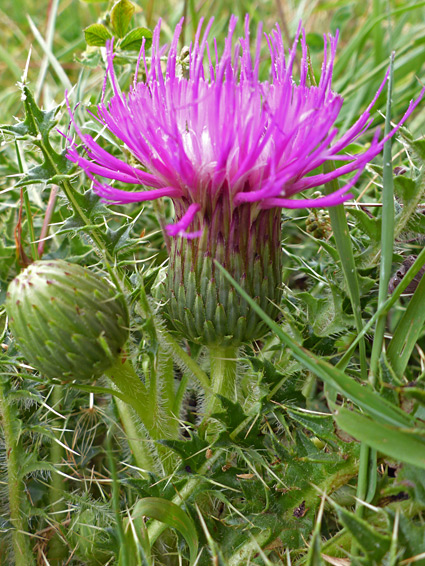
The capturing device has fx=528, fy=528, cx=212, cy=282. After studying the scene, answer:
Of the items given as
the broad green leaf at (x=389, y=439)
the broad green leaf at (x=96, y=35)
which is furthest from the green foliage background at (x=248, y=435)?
the broad green leaf at (x=96, y=35)

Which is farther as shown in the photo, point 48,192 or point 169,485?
point 48,192

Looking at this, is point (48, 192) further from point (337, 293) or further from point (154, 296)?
point (337, 293)

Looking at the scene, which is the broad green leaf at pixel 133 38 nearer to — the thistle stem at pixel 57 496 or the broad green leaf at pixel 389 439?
the thistle stem at pixel 57 496

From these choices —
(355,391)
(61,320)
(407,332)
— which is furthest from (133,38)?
(355,391)

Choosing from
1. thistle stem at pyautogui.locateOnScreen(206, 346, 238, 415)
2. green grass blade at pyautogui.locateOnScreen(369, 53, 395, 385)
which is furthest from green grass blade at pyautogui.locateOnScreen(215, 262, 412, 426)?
thistle stem at pyautogui.locateOnScreen(206, 346, 238, 415)

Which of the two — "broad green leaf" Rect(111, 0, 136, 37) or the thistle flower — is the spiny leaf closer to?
the thistle flower

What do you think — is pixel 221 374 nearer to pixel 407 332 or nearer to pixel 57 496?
pixel 407 332

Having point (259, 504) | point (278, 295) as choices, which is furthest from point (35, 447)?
point (278, 295)
